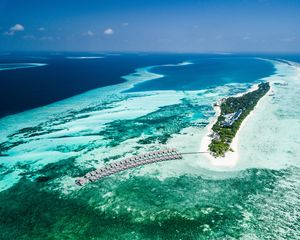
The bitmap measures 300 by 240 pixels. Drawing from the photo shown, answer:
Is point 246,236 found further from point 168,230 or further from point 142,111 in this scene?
point 142,111

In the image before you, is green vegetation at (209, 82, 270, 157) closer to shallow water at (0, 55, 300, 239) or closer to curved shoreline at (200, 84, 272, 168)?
curved shoreline at (200, 84, 272, 168)

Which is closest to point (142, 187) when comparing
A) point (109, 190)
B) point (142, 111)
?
point (109, 190)

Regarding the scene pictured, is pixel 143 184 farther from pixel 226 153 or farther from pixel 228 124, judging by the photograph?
pixel 228 124

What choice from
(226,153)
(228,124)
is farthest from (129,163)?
(228,124)

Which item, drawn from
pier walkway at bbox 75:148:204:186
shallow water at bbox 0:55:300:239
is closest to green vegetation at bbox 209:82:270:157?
shallow water at bbox 0:55:300:239

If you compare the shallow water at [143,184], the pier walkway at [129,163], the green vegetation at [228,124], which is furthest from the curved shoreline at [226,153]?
the pier walkway at [129,163]

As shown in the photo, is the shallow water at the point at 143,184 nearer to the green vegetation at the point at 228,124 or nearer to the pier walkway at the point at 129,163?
the pier walkway at the point at 129,163
